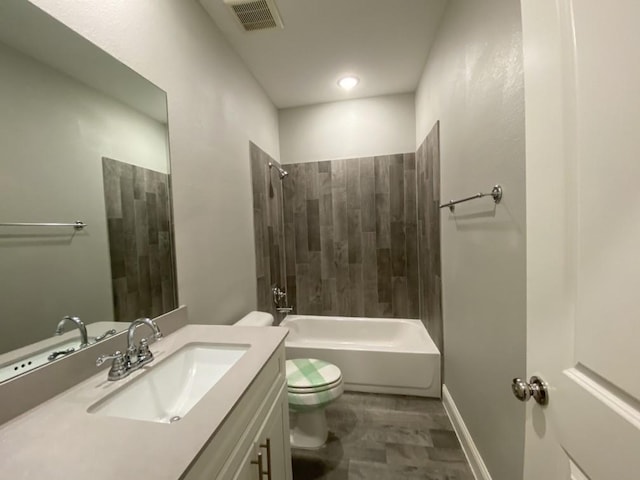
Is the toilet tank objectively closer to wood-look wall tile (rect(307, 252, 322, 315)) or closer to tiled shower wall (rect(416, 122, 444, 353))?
wood-look wall tile (rect(307, 252, 322, 315))

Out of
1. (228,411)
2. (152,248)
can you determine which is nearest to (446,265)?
(228,411)

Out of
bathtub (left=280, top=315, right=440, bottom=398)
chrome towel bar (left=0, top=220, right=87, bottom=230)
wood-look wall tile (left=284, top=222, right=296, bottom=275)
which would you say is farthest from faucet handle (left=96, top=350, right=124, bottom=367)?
wood-look wall tile (left=284, top=222, right=296, bottom=275)

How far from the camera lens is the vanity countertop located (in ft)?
1.70

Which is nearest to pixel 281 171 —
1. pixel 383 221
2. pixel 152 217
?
pixel 383 221

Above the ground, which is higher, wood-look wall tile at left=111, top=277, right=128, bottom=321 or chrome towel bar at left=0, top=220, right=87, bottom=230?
chrome towel bar at left=0, top=220, right=87, bottom=230

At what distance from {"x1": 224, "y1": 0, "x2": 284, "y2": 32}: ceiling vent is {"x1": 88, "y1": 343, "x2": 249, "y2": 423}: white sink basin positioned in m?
1.82

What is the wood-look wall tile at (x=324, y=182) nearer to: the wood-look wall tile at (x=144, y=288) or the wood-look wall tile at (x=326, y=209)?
the wood-look wall tile at (x=326, y=209)

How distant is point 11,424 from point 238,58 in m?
2.32

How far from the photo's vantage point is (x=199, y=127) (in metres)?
1.55

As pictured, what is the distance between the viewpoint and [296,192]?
3.01 m

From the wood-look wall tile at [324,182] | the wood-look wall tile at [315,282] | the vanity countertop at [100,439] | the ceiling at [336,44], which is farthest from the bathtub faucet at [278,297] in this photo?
the ceiling at [336,44]

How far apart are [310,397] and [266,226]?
1.49 meters

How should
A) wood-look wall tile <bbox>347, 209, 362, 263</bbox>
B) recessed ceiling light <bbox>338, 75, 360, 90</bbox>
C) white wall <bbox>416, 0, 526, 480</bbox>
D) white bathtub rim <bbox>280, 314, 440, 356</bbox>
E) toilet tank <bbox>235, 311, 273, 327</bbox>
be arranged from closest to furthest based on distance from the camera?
white wall <bbox>416, 0, 526, 480</bbox> → toilet tank <bbox>235, 311, 273, 327</bbox> → white bathtub rim <bbox>280, 314, 440, 356</bbox> → recessed ceiling light <bbox>338, 75, 360, 90</bbox> → wood-look wall tile <bbox>347, 209, 362, 263</bbox>

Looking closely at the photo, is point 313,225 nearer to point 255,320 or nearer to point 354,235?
point 354,235
